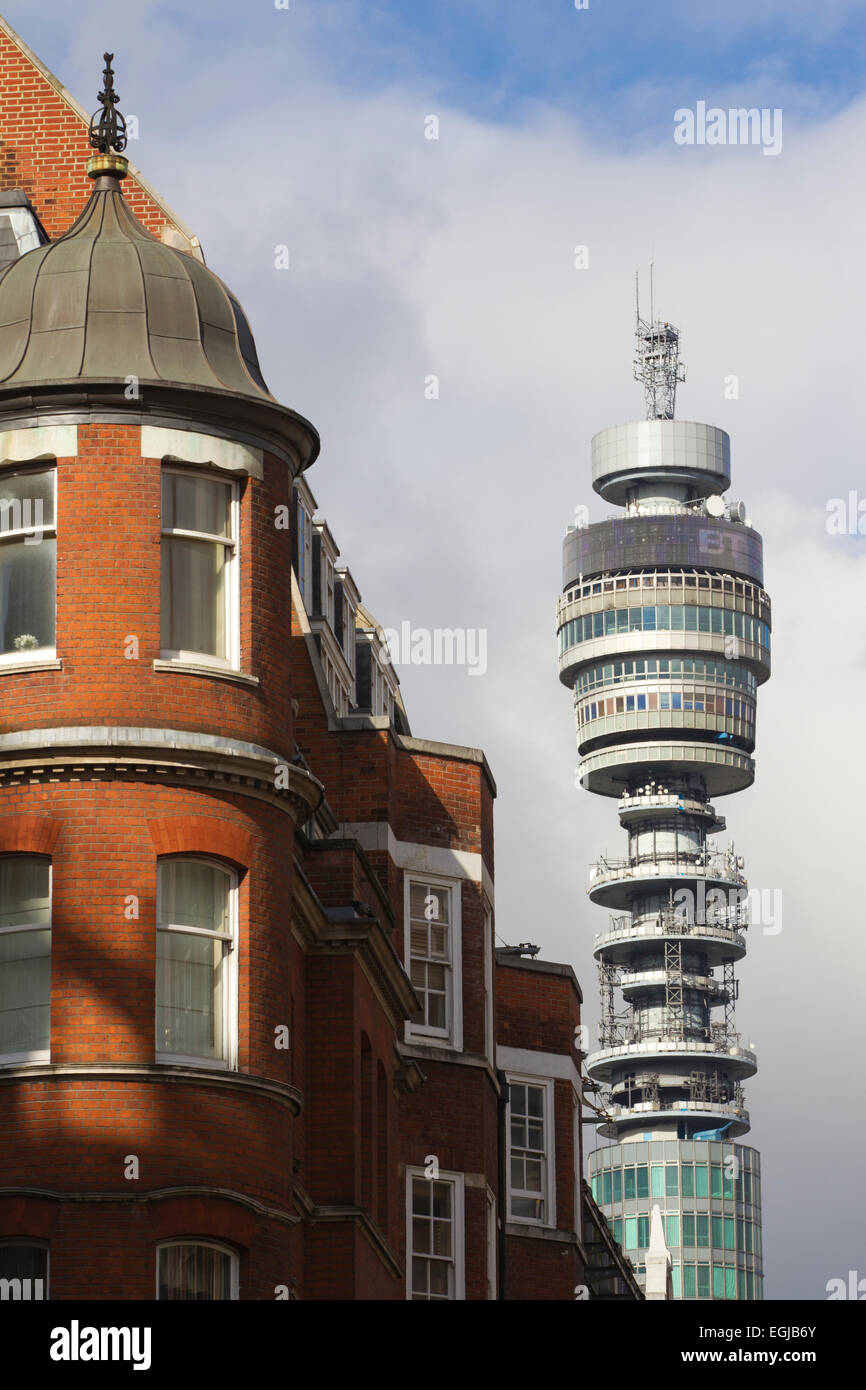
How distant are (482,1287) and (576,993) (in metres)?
10.7

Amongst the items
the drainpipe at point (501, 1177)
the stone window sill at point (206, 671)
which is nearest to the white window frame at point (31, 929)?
the stone window sill at point (206, 671)

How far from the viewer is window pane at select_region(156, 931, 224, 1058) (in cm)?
2647

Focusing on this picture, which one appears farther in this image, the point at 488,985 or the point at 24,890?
the point at 488,985

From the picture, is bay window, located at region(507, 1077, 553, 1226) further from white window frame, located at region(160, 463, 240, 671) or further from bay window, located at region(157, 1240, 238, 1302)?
bay window, located at region(157, 1240, 238, 1302)

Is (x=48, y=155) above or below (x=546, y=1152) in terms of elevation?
above

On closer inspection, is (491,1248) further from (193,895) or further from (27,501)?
(27,501)

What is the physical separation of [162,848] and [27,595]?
118 inches

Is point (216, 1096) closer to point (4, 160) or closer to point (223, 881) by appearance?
point (223, 881)

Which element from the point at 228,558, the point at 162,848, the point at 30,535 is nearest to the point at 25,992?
the point at 162,848

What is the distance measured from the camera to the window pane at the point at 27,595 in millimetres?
27500

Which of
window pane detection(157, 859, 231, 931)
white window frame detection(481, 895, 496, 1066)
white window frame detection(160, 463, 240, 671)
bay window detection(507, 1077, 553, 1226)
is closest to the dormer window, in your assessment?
white window frame detection(481, 895, 496, 1066)

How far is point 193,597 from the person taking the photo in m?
28.0

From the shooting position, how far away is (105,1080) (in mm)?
25719
